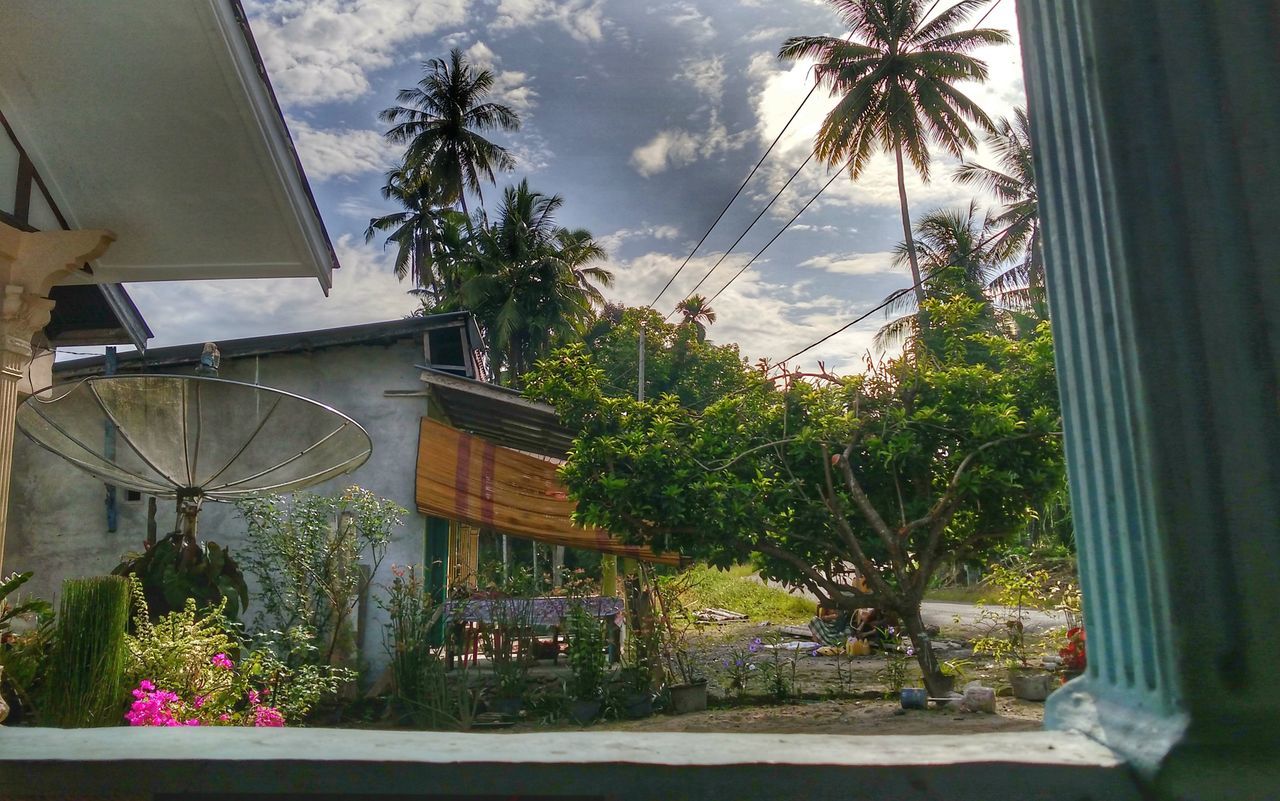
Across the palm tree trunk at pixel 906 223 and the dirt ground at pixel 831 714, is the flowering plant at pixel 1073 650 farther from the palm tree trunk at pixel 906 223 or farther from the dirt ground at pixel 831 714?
the palm tree trunk at pixel 906 223

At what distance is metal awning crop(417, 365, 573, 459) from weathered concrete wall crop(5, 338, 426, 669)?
1.39 feet

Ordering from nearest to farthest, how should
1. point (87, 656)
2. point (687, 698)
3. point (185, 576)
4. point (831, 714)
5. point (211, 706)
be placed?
point (87, 656)
point (211, 706)
point (185, 576)
point (831, 714)
point (687, 698)

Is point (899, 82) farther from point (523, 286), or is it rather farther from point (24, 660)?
point (24, 660)

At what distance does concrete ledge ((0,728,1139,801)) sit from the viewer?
3.68ft

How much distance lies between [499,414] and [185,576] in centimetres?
521

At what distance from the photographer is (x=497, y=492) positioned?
10.7 metres

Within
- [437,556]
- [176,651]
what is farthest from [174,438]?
[437,556]

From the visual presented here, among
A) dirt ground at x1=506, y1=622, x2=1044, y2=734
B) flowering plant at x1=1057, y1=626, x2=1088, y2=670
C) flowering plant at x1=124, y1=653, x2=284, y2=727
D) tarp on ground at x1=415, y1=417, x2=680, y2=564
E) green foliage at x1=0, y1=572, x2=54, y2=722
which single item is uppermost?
tarp on ground at x1=415, y1=417, x2=680, y2=564

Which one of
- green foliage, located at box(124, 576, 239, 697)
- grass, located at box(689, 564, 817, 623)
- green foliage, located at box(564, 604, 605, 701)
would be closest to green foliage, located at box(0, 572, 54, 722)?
green foliage, located at box(124, 576, 239, 697)

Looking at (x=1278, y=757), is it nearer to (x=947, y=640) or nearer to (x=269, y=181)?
(x=269, y=181)

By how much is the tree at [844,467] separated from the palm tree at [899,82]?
567 inches

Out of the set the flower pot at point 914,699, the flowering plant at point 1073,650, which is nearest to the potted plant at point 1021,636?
the flowering plant at point 1073,650

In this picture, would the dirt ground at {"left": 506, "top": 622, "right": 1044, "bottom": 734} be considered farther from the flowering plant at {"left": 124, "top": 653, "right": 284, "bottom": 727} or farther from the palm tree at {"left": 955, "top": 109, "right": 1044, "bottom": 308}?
the palm tree at {"left": 955, "top": 109, "right": 1044, "bottom": 308}

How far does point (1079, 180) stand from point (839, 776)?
3.02 feet
